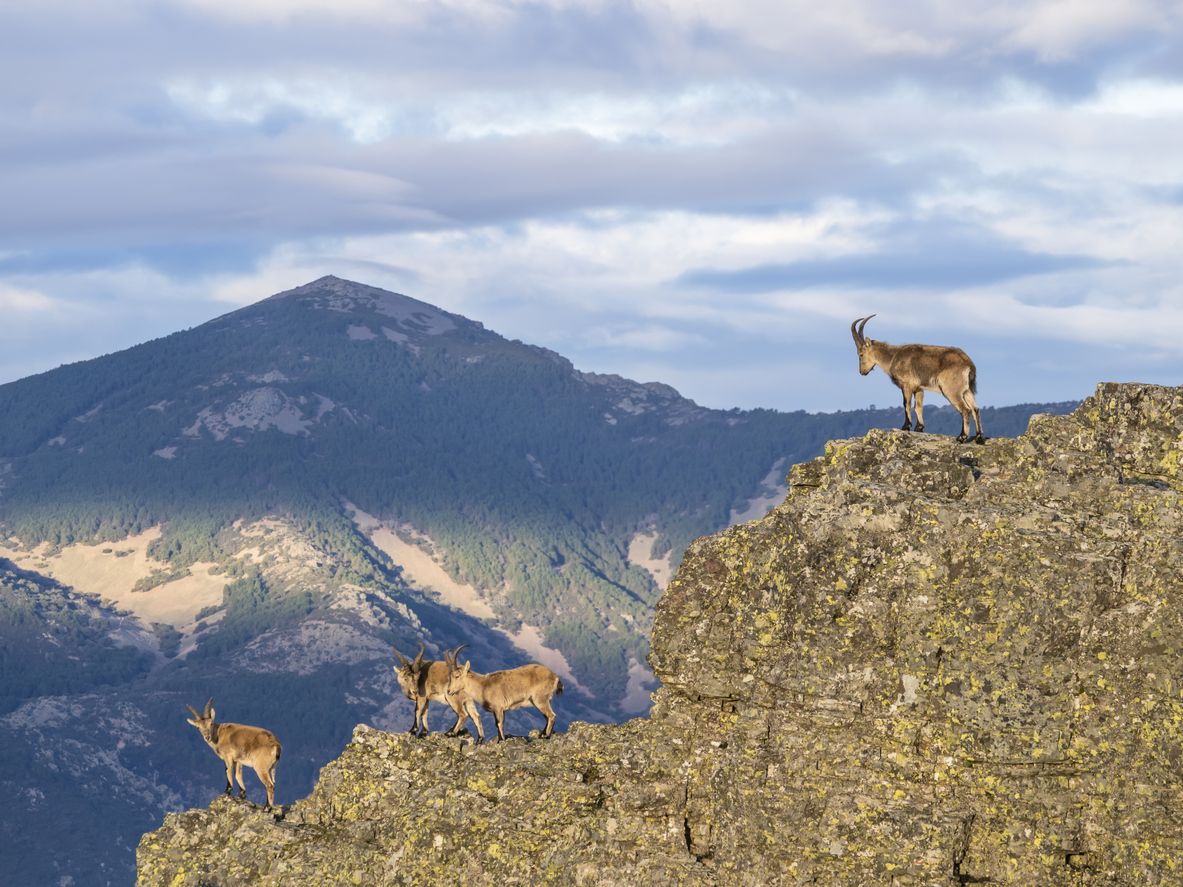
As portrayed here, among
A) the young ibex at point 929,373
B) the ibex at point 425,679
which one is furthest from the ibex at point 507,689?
the young ibex at point 929,373

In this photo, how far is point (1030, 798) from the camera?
2795 cm

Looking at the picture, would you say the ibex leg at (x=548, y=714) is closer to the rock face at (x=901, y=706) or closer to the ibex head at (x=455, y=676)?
the ibex head at (x=455, y=676)

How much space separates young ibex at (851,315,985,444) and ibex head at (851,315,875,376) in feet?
1.15

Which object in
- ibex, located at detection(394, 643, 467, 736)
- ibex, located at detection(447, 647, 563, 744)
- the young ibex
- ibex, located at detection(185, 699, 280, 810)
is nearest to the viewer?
the young ibex

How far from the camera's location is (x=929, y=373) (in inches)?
1521

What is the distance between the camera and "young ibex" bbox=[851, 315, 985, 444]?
124ft

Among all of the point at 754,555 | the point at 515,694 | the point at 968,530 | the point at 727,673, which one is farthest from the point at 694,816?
the point at 515,694

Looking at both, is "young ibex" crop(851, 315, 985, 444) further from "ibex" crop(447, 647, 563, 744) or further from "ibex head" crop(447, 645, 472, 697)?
"ibex head" crop(447, 645, 472, 697)

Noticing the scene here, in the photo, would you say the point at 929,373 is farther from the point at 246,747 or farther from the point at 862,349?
the point at 246,747

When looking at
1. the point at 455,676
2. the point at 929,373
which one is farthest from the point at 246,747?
the point at 929,373

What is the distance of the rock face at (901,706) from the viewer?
28.0 meters

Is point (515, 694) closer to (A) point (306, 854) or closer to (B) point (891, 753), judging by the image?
(A) point (306, 854)

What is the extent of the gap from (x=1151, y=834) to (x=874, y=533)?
667 cm

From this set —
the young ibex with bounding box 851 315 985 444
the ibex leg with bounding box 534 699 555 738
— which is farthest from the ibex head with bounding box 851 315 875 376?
the ibex leg with bounding box 534 699 555 738
